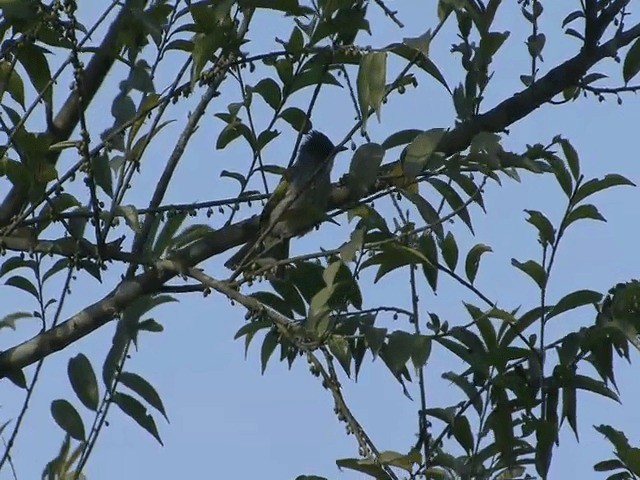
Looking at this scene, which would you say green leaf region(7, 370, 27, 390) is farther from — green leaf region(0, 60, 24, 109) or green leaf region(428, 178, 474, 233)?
green leaf region(428, 178, 474, 233)

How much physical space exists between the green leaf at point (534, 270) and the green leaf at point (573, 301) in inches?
2.3

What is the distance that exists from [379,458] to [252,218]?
96 centimetres

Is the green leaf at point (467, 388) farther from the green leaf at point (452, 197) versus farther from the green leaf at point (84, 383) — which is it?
the green leaf at point (84, 383)

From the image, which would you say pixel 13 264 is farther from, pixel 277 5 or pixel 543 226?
pixel 543 226

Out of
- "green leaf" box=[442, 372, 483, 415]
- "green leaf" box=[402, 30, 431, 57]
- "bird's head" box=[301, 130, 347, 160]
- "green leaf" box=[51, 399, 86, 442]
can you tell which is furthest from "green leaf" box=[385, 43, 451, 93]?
"bird's head" box=[301, 130, 347, 160]

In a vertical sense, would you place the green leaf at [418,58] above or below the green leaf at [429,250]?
above

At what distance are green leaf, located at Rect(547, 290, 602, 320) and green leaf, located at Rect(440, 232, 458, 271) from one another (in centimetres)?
24

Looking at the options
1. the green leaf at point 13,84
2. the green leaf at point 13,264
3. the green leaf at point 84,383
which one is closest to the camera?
the green leaf at point 84,383

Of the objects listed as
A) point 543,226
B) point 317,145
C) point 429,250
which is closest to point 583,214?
point 543,226

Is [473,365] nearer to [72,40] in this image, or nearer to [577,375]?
[577,375]

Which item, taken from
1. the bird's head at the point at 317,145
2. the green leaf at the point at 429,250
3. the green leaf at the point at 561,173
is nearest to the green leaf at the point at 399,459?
the green leaf at the point at 429,250

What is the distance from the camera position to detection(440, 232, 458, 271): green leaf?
265 cm

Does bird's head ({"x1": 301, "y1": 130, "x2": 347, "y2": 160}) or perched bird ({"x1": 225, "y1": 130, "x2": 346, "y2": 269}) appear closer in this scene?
perched bird ({"x1": 225, "y1": 130, "x2": 346, "y2": 269})

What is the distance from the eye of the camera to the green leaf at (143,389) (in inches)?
102
